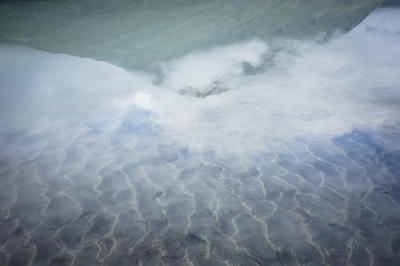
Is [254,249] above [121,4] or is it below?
below

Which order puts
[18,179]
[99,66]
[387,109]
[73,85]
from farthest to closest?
[99,66], [73,85], [387,109], [18,179]

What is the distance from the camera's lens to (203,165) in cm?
218

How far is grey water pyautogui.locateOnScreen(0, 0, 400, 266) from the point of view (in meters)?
1.57

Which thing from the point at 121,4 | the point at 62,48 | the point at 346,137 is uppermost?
the point at 121,4

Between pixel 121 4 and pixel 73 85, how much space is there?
217 cm

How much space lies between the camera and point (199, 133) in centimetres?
256

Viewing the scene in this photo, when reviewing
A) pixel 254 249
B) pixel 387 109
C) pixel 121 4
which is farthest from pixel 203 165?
pixel 121 4

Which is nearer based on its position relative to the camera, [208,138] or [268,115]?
[208,138]

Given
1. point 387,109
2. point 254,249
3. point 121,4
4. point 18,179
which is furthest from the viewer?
point 121,4

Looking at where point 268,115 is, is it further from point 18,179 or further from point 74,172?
point 18,179

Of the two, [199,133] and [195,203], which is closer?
[195,203]

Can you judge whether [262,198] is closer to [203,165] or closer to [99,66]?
[203,165]

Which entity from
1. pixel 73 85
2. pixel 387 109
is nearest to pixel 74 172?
pixel 73 85

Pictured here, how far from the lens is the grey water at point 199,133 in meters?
1.57
